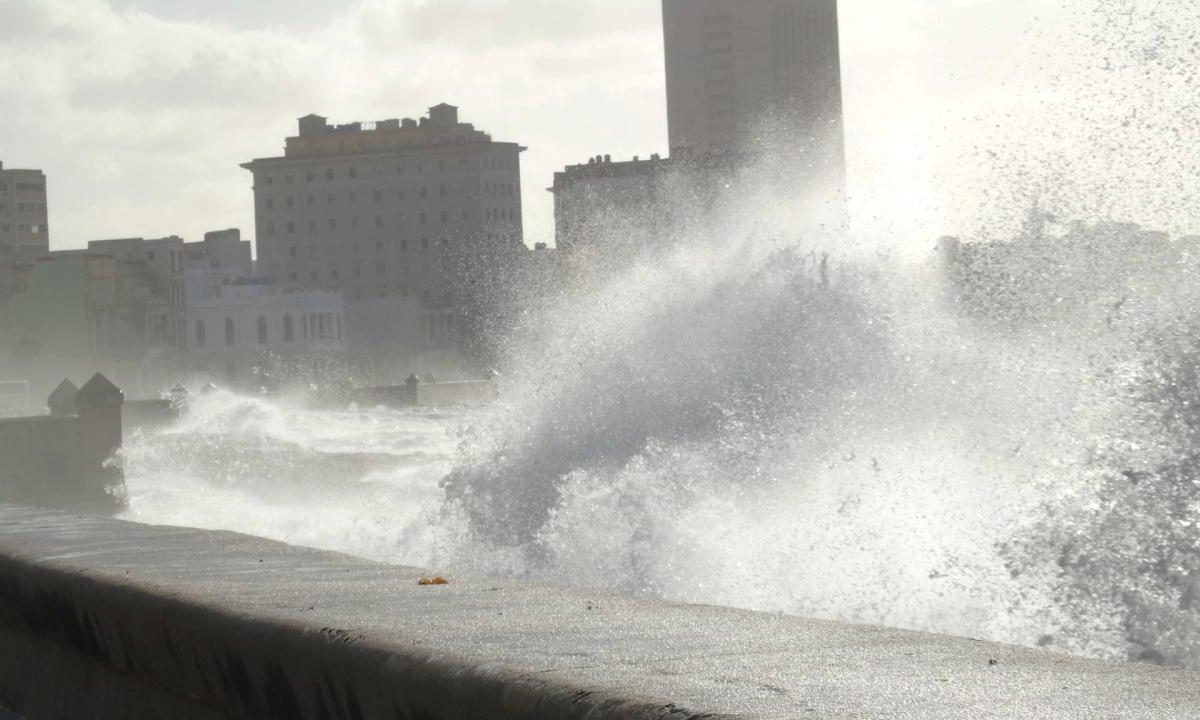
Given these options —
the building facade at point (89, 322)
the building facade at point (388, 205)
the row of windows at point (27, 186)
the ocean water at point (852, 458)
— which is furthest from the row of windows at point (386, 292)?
the ocean water at point (852, 458)

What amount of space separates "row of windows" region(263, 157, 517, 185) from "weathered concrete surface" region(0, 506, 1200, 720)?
129m

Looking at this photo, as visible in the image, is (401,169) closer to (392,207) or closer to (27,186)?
(392,207)

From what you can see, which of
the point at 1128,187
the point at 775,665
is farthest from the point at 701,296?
the point at 775,665

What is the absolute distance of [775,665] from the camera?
2.69 m

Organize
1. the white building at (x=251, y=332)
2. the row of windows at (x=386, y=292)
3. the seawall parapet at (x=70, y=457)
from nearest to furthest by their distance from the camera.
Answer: the seawall parapet at (x=70, y=457) → the white building at (x=251, y=332) → the row of windows at (x=386, y=292)

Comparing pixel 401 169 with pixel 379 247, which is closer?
pixel 401 169

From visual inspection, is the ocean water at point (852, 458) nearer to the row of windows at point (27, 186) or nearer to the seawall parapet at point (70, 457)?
the seawall parapet at point (70, 457)

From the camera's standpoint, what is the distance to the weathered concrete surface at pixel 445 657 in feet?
7.79

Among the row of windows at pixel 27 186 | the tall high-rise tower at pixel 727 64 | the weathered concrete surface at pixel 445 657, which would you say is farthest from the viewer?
the tall high-rise tower at pixel 727 64

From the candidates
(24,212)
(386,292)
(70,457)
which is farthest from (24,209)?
(70,457)

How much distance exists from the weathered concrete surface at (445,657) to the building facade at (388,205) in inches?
4919

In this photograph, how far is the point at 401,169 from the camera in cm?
13262

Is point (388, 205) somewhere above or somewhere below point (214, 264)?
above

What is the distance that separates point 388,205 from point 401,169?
3253 mm
